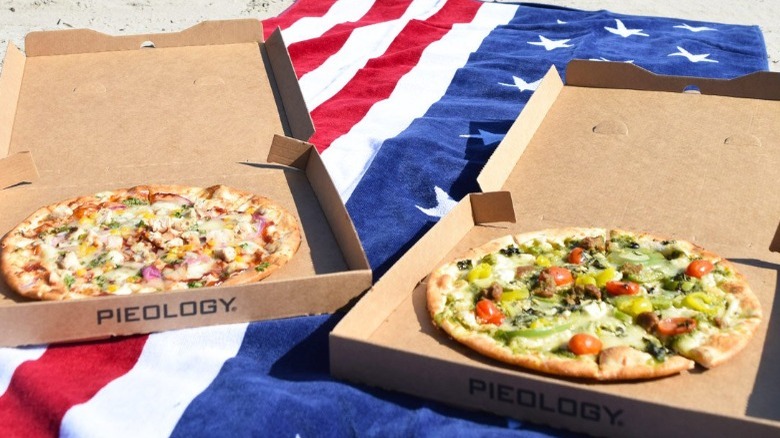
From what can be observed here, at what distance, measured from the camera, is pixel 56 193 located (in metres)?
3.38

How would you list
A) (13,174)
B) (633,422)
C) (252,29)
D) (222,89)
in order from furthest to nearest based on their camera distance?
(252,29), (222,89), (13,174), (633,422)

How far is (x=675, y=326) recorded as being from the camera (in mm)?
2484

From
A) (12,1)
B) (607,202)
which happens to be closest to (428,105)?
(607,202)

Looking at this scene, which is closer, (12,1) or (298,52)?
(298,52)

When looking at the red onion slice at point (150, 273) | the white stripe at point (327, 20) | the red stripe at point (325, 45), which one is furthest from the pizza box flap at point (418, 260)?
the white stripe at point (327, 20)

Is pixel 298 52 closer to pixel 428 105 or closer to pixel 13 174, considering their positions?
pixel 428 105

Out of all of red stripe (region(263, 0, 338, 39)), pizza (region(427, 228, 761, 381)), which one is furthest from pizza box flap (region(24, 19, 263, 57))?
pizza (region(427, 228, 761, 381))

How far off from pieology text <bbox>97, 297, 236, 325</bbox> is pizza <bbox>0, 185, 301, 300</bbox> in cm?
22

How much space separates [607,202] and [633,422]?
1333mm

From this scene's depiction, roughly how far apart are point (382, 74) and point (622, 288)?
2.55m

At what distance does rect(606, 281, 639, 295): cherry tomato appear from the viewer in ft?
8.80

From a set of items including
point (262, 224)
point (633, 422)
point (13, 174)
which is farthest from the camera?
point (13, 174)

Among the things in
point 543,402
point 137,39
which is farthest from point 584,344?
point 137,39

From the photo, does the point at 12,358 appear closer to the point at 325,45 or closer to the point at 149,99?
the point at 149,99
